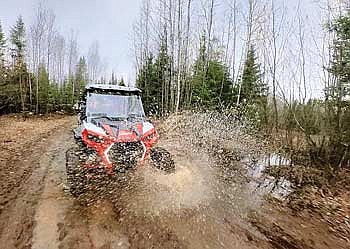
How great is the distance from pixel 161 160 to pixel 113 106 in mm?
1781

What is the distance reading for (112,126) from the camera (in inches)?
277

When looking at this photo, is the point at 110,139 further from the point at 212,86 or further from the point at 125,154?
the point at 212,86

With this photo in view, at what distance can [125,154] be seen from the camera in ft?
21.6

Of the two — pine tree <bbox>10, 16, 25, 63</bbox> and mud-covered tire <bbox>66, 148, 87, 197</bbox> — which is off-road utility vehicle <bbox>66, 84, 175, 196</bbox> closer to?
mud-covered tire <bbox>66, 148, 87, 197</bbox>

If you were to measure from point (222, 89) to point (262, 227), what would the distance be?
644 inches

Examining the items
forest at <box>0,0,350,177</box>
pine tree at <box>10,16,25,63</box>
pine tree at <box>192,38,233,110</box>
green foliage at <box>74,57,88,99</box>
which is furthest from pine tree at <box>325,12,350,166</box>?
pine tree at <box>10,16,25,63</box>

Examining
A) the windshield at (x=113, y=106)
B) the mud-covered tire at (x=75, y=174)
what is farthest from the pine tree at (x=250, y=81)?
the mud-covered tire at (x=75, y=174)

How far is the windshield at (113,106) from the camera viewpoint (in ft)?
25.3

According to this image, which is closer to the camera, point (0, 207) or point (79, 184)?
point (0, 207)

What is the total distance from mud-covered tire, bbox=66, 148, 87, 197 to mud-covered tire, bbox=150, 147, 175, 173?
5.06 ft

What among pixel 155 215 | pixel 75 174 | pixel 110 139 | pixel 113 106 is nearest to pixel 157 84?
pixel 113 106

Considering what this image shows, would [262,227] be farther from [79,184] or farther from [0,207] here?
[0,207]

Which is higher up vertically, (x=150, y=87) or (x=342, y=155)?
(x=150, y=87)

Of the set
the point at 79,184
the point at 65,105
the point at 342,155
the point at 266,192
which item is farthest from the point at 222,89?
Result: the point at 65,105
